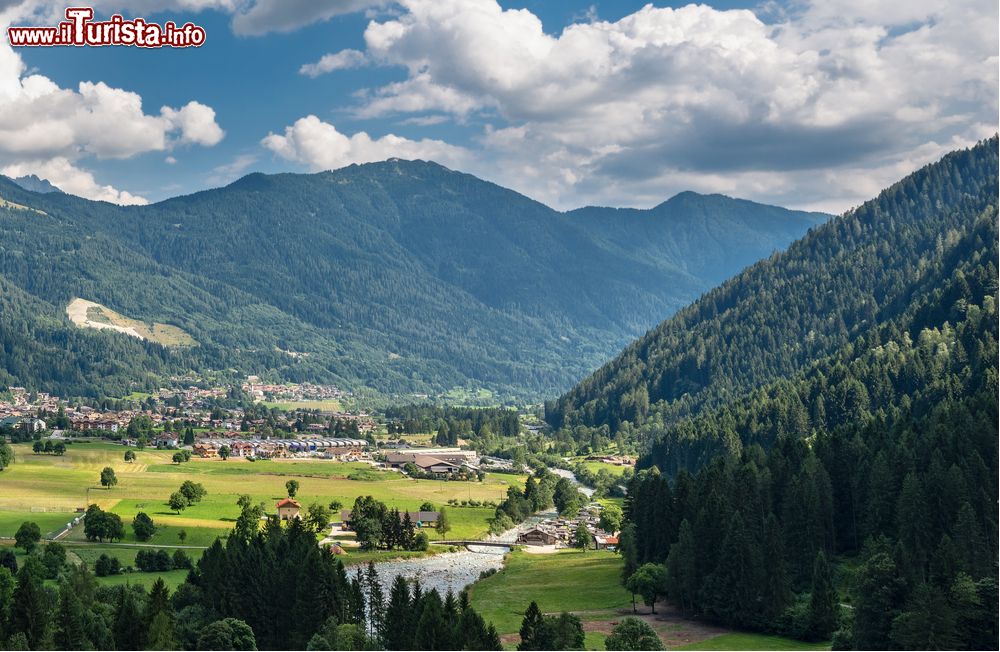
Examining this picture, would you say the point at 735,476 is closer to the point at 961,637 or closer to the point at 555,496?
the point at 961,637

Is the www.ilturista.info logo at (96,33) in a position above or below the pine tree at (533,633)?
above

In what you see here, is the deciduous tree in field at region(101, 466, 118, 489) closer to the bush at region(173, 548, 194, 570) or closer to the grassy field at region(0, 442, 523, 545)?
the grassy field at region(0, 442, 523, 545)

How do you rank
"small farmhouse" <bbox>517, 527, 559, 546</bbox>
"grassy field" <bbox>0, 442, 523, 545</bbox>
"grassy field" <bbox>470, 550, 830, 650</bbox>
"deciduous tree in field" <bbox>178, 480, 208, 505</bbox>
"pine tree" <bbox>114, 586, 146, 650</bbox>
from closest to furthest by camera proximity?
"pine tree" <bbox>114, 586, 146, 650</bbox> → "grassy field" <bbox>470, 550, 830, 650</bbox> → "grassy field" <bbox>0, 442, 523, 545</bbox> → "small farmhouse" <bbox>517, 527, 559, 546</bbox> → "deciduous tree in field" <bbox>178, 480, 208, 505</bbox>

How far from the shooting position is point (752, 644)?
78.8m

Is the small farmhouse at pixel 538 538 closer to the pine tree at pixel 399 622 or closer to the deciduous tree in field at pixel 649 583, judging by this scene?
the deciduous tree in field at pixel 649 583

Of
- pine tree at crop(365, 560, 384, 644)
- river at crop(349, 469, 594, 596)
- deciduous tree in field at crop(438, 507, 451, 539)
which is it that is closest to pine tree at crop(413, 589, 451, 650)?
pine tree at crop(365, 560, 384, 644)

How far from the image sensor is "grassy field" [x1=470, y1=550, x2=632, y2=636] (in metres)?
94.1

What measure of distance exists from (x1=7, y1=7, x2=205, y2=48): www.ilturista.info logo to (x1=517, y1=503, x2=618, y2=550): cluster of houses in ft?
288

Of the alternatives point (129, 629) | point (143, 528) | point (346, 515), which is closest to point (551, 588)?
point (129, 629)

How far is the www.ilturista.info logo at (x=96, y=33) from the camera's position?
2566 inches

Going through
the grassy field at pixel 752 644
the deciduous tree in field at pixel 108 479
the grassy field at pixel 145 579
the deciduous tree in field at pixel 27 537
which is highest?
the deciduous tree in field at pixel 108 479

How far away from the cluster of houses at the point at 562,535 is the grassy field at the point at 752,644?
177 ft

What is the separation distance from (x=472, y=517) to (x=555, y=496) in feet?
62.7

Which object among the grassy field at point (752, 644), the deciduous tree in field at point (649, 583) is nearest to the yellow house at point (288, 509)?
the deciduous tree in field at point (649, 583)
